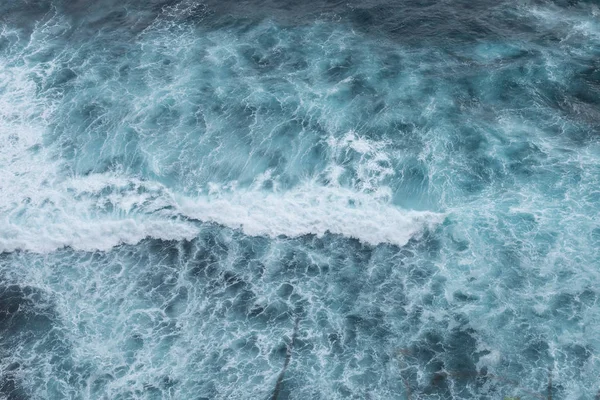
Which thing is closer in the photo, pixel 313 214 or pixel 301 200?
pixel 313 214

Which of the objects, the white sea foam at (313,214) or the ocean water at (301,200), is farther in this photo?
the white sea foam at (313,214)

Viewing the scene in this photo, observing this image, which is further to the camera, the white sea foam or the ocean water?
the white sea foam

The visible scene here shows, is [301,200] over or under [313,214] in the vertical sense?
over

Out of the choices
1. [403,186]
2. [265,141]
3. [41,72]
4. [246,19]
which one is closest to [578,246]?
[403,186]

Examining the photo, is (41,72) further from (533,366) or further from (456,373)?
(533,366)
